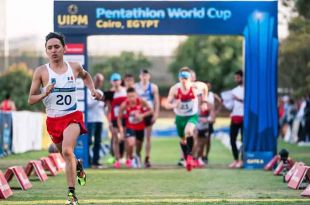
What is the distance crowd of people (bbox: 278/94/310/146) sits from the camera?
3691 centimetres

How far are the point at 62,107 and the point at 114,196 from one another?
6.61ft

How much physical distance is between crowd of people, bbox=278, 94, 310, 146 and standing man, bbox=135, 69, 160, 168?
15.4m

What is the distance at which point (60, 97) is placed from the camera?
11484mm

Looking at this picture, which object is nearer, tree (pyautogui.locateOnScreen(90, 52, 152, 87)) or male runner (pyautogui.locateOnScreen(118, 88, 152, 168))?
male runner (pyautogui.locateOnScreen(118, 88, 152, 168))

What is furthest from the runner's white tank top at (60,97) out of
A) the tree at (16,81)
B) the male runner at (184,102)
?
the tree at (16,81)

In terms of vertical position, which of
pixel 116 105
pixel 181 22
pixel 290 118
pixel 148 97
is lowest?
pixel 290 118

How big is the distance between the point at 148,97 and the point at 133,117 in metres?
1.07

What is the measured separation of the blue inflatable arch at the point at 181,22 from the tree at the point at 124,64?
238ft

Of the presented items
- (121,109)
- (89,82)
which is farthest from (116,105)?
(89,82)

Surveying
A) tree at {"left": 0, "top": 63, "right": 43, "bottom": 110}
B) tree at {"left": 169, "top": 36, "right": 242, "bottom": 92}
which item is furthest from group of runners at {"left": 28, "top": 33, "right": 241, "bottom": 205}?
tree at {"left": 169, "top": 36, "right": 242, "bottom": 92}

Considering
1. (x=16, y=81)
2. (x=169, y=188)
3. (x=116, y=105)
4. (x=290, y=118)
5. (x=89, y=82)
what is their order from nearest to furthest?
(x=89, y=82) < (x=169, y=188) < (x=116, y=105) < (x=290, y=118) < (x=16, y=81)

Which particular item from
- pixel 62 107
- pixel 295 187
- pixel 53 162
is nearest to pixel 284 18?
pixel 53 162

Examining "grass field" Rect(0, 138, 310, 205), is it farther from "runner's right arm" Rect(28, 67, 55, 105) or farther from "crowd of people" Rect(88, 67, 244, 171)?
"runner's right arm" Rect(28, 67, 55, 105)

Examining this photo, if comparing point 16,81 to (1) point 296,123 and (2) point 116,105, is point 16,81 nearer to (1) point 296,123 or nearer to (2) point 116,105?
(1) point 296,123
